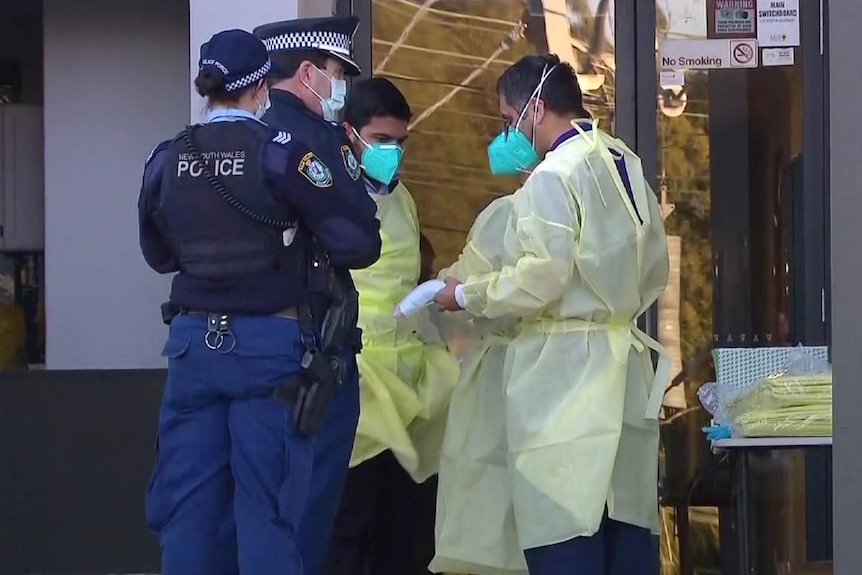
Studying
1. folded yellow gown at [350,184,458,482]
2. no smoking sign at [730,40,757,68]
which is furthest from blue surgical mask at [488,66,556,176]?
no smoking sign at [730,40,757,68]

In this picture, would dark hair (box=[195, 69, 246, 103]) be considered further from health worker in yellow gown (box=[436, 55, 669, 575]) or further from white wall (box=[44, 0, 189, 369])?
white wall (box=[44, 0, 189, 369])

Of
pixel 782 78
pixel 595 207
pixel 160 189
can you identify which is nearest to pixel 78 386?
pixel 160 189

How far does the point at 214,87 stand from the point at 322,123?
0.34m

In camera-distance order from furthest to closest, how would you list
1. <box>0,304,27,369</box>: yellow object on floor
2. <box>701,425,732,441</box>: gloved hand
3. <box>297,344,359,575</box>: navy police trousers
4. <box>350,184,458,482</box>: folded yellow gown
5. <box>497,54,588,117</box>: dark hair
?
1. <box>0,304,27,369</box>: yellow object on floor
2. <box>350,184,458,482</box>: folded yellow gown
3. <box>701,425,732,441</box>: gloved hand
4. <box>497,54,588,117</box>: dark hair
5. <box>297,344,359,575</box>: navy police trousers

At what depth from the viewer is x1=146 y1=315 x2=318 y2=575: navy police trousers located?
321 cm

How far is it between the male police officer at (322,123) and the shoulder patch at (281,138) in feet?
0.43

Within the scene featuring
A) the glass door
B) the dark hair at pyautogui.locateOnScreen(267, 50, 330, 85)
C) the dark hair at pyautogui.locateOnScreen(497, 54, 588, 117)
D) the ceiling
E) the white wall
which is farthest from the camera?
the ceiling

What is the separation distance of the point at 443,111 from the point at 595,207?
5.62 ft

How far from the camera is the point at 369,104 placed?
418 cm

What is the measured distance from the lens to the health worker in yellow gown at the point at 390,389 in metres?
4.10

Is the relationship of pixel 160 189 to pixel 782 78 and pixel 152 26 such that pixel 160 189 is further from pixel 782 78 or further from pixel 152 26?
pixel 782 78

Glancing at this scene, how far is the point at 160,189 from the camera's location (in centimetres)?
329

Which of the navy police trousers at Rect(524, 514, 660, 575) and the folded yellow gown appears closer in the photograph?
the navy police trousers at Rect(524, 514, 660, 575)

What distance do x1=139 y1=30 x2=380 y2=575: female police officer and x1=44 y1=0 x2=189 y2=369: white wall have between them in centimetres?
210
